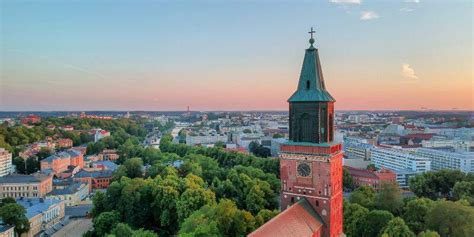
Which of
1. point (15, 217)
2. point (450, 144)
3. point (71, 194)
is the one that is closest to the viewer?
point (15, 217)

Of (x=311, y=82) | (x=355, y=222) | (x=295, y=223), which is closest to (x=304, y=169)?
(x=295, y=223)

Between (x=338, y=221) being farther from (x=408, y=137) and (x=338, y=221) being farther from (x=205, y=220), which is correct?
(x=408, y=137)

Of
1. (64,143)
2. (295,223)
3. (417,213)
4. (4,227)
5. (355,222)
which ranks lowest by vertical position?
(4,227)

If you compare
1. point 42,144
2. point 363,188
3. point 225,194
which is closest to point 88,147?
point 42,144

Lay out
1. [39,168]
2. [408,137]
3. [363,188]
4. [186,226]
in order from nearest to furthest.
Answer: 1. [186,226]
2. [363,188]
3. [39,168]
4. [408,137]

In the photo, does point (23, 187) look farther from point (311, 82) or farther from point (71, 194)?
point (311, 82)

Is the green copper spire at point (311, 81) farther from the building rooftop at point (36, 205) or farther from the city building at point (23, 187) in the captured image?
the city building at point (23, 187)
